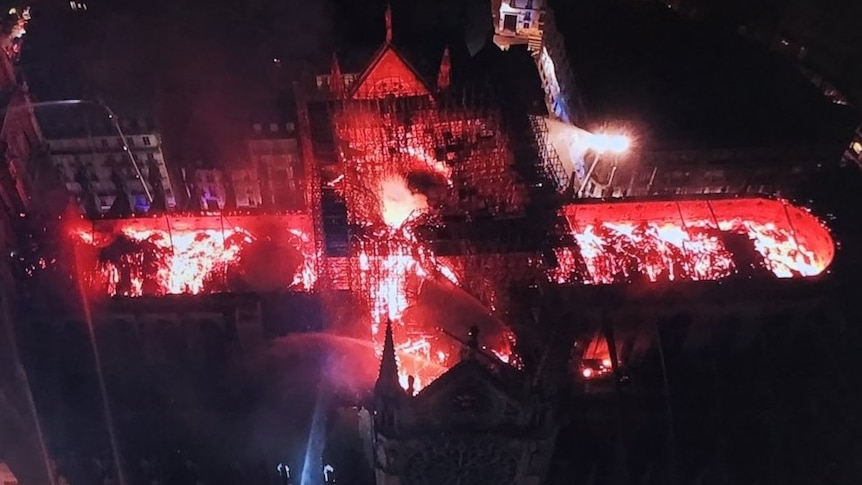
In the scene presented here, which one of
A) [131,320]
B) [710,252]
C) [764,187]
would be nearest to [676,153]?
[764,187]

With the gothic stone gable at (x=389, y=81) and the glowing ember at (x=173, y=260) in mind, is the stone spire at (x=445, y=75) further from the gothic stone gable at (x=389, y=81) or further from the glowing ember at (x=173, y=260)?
the glowing ember at (x=173, y=260)

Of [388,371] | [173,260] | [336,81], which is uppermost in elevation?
[336,81]

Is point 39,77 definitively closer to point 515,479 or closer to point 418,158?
point 418,158

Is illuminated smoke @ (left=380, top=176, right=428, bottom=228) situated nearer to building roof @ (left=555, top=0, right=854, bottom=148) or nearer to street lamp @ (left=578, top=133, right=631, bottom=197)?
street lamp @ (left=578, top=133, right=631, bottom=197)

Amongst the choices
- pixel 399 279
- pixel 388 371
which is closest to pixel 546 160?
pixel 399 279

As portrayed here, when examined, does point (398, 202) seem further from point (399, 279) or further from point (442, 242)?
point (399, 279)
